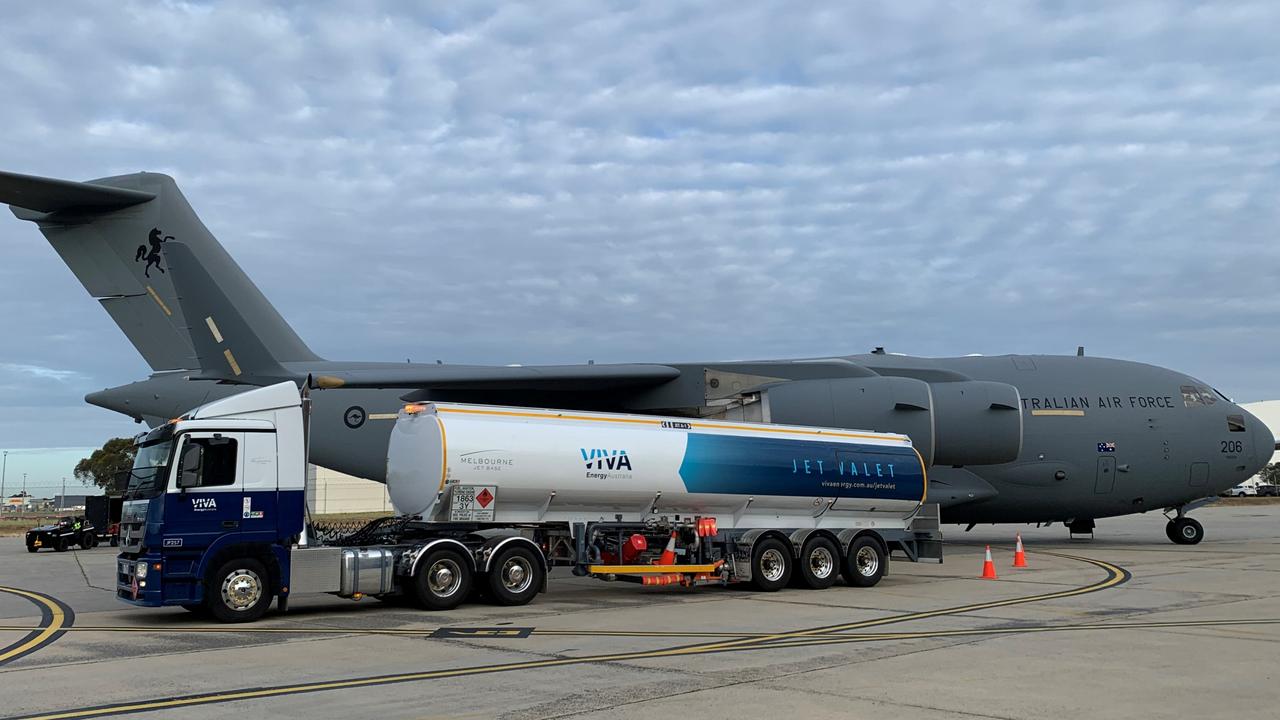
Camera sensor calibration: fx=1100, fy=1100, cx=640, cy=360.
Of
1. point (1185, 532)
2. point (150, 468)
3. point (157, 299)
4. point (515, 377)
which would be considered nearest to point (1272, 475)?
point (1185, 532)

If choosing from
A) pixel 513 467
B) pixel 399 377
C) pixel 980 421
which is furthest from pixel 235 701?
pixel 980 421

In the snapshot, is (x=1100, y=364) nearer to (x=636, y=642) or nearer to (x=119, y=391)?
(x=636, y=642)

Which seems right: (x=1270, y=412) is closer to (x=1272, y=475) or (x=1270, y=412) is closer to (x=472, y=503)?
(x=1272, y=475)

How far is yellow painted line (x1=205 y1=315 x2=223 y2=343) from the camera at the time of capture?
1634cm

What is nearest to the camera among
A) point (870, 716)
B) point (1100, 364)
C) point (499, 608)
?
point (870, 716)

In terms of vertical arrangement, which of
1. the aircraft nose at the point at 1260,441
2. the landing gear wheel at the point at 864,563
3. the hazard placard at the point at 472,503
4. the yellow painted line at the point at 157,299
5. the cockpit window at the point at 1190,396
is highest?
the yellow painted line at the point at 157,299

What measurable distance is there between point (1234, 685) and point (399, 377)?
12.1 m

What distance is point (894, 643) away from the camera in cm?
1053

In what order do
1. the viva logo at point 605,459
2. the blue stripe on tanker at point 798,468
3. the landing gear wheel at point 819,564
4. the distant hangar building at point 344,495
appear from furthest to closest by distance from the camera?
the distant hangar building at point 344,495 → the landing gear wheel at point 819,564 → the blue stripe on tanker at point 798,468 → the viva logo at point 605,459

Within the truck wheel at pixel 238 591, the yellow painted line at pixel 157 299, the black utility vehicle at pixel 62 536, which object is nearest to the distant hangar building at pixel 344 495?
the black utility vehicle at pixel 62 536

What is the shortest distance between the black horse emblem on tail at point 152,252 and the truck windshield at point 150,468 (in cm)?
636

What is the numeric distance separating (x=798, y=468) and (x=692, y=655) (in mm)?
7129

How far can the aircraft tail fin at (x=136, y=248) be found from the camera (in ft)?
64.4

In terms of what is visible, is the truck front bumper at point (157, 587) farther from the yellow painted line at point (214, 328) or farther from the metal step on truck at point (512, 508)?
the yellow painted line at point (214, 328)
